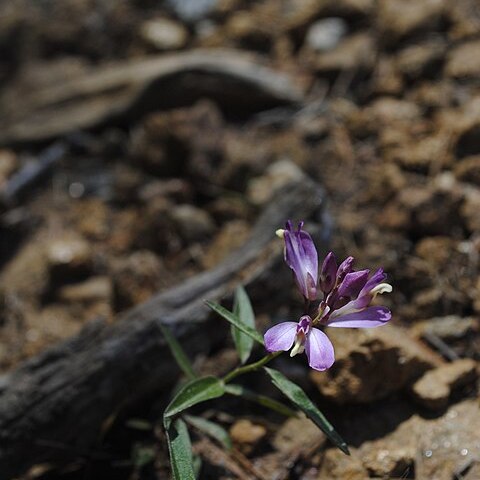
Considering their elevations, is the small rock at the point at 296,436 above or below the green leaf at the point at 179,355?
below

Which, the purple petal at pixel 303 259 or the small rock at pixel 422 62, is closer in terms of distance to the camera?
the purple petal at pixel 303 259

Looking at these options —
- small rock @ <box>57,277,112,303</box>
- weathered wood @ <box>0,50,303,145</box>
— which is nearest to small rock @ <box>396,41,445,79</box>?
weathered wood @ <box>0,50,303,145</box>

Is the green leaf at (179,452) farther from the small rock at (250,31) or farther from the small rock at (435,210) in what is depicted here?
the small rock at (250,31)

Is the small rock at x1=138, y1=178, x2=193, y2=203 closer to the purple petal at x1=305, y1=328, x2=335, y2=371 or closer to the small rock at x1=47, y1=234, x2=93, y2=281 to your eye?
the small rock at x1=47, y1=234, x2=93, y2=281

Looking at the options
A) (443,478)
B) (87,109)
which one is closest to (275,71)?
(87,109)

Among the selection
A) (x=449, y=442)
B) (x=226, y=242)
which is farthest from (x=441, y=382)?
(x=226, y=242)

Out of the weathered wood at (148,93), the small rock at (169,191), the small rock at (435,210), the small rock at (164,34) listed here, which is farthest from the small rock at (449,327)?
the small rock at (164,34)

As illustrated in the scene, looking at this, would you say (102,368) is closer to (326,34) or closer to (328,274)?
(328,274)
